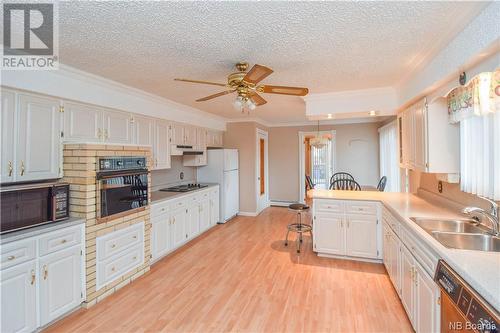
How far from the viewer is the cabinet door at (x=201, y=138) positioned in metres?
5.10

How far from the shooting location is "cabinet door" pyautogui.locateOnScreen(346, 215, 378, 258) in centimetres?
333

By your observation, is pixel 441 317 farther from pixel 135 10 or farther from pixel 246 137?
pixel 246 137

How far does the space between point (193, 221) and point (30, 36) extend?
3.24m

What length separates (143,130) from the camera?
12.1ft

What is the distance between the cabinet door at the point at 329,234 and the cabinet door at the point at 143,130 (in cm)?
276

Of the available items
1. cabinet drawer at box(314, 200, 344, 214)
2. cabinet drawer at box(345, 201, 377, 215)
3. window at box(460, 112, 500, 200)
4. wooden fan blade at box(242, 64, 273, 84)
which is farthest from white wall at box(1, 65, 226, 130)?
window at box(460, 112, 500, 200)

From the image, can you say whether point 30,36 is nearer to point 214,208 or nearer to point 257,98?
point 257,98

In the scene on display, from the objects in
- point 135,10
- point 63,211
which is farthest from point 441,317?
point 63,211

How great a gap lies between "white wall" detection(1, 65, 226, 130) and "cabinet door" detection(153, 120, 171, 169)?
0.16 meters

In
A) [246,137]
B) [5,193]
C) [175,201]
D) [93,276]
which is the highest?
[246,137]

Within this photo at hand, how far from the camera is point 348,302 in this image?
2.53 metres

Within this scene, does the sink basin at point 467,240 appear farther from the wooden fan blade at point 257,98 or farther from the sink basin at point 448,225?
the wooden fan blade at point 257,98

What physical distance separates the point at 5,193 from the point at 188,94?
2424 mm

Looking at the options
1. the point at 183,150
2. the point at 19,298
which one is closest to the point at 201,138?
the point at 183,150
